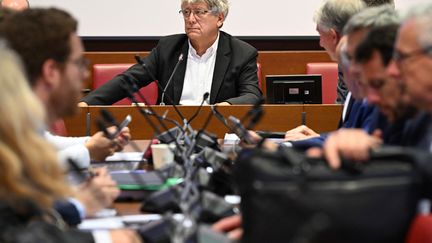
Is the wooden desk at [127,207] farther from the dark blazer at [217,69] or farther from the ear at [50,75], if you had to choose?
the dark blazer at [217,69]

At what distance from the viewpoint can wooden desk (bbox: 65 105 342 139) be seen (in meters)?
3.86

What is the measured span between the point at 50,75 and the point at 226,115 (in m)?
2.13

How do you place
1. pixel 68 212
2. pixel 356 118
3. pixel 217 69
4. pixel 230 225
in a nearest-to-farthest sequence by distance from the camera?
pixel 230 225
pixel 68 212
pixel 356 118
pixel 217 69

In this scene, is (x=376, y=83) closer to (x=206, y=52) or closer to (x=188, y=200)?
(x=188, y=200)

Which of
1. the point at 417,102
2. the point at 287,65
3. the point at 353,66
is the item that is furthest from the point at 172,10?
the point at 417,102

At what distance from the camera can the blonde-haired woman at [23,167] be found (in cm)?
146

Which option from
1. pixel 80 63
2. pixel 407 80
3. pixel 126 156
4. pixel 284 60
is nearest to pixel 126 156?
pixel 126 156

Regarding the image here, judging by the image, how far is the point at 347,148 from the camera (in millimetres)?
1444

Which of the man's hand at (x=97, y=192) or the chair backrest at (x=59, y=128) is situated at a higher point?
the man's hand at (x=97, y=192)

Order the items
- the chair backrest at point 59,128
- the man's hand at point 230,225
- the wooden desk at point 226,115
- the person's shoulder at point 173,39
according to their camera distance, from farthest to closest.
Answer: the person's shoulder at point 173,39 < the wooden desk at point 226,115 < the chair backrest at point 59,128 < the man's hand at point 230,225

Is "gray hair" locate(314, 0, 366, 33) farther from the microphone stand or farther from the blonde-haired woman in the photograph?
the blonde-haired woman

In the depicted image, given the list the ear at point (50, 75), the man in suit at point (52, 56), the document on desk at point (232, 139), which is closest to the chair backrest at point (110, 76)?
the document on desk at point (232, 139)

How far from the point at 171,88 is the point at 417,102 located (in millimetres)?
3253

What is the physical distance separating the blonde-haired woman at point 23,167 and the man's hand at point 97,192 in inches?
17.8
